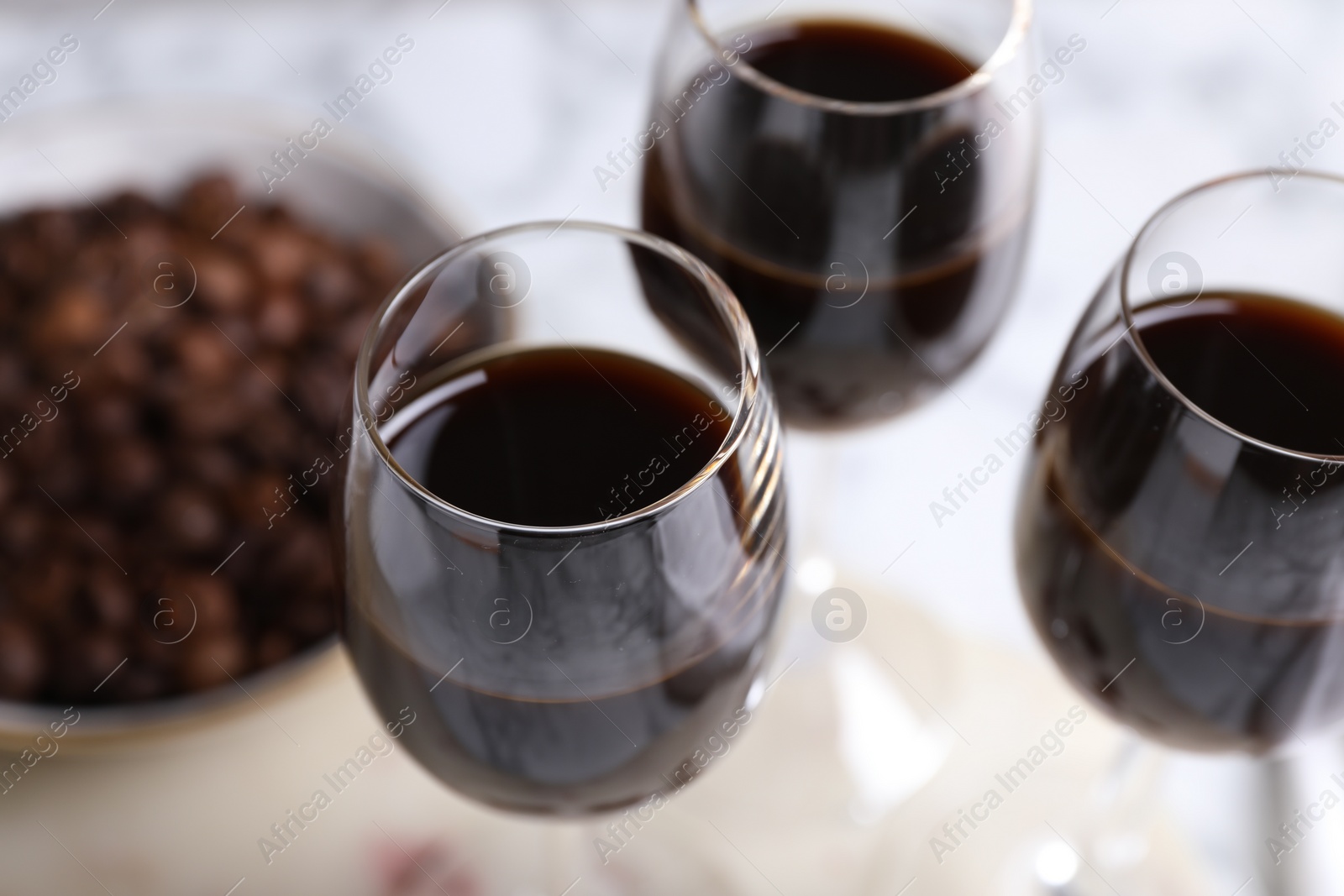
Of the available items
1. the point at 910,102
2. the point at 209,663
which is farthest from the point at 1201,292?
the point at 209,663

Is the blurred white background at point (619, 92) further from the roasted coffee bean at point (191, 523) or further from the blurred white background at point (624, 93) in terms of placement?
the roasted coffee bean at point (191, 523)

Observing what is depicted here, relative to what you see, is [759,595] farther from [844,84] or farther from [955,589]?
[955,589]

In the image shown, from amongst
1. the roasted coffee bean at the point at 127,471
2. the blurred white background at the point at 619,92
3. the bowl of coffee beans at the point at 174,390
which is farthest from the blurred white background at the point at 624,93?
the roasted coffee bean at the point at 127,471

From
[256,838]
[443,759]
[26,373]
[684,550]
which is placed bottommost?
[256,838]

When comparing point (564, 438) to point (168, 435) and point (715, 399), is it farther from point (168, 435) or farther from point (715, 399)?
point (168, 435)

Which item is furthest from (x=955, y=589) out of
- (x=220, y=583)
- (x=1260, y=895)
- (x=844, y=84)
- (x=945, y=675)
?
(x=220, y=583)

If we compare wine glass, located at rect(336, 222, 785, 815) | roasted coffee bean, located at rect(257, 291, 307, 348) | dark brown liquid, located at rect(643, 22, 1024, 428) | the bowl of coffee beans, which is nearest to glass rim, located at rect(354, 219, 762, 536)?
wine glass, located at rect(336, 222, 785, 815)

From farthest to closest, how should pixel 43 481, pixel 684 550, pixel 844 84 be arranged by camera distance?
pixel 43 481 < pixel 844 84 < pixel 684 550
